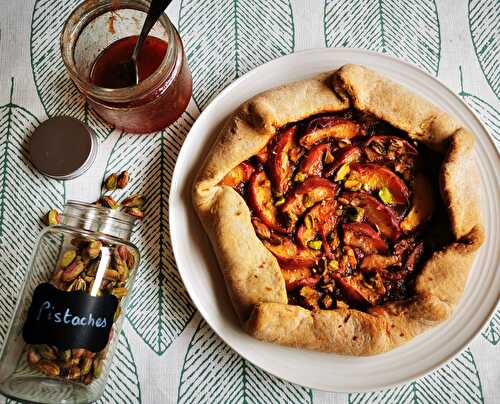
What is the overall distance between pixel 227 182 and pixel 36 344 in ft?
3.68

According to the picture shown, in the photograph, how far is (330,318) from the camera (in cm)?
215

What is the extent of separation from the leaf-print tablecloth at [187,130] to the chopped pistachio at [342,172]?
31.4 inches

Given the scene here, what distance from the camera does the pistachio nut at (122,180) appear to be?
2.56m

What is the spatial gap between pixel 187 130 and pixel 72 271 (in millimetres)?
914

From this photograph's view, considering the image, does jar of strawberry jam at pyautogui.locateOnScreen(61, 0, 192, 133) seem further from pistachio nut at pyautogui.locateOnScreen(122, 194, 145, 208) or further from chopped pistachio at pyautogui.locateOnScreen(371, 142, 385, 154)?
chopped pistachio at pyautogui.locateOnScreen(371, 142, 385, 154)

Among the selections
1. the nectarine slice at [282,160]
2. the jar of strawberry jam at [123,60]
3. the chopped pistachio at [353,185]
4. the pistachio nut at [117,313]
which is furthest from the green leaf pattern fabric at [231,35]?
the pistachio nut at [117,313]

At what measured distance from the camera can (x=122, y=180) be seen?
8.41ft

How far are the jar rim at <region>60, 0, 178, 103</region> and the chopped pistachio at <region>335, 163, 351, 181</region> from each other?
90 centimetres

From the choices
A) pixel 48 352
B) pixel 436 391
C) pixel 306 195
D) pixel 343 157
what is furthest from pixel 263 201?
pixel 436 391

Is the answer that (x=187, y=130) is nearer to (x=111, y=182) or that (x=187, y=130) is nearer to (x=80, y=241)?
(x=111, y=182)

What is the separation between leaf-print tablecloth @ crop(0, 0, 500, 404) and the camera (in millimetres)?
2490

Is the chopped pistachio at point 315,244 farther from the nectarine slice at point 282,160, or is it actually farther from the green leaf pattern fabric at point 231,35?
the green leaf pattern fabric at point 231,35

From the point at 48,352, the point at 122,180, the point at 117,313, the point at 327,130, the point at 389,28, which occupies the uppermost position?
the point at 389,28

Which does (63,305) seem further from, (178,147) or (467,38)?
(467,38)
